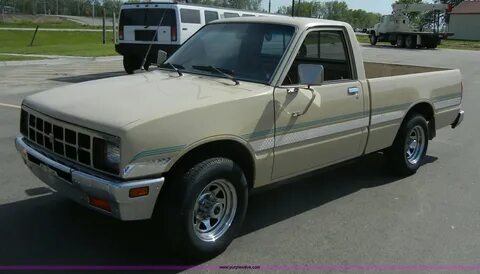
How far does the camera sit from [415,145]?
6582mm

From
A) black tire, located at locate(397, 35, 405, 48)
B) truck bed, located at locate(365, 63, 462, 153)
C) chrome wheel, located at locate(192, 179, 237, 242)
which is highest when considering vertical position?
black tire, located at locate(397, 35, 405, 48)

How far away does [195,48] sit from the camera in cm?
529

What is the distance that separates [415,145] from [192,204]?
3.80m

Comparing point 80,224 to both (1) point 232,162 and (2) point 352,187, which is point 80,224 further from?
(2) point 352,187

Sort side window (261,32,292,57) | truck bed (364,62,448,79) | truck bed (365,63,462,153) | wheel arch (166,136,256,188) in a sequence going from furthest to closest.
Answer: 1. truck bed (364,62,448,79)
2. truck bed (365,63,462,153)
3. side window (261,32,292,57)
4. wheel arch (166,136,256,188)

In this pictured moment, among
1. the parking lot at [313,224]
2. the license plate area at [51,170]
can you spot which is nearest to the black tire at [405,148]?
the parking lot at [313,224]

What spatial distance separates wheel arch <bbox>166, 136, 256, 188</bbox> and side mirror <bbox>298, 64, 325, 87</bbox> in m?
0.82

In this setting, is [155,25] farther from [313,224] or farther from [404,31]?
[404,31]

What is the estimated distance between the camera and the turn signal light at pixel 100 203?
11.5ft

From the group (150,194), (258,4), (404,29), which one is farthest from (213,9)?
(258,4)

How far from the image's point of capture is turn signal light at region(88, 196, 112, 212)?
3.52m

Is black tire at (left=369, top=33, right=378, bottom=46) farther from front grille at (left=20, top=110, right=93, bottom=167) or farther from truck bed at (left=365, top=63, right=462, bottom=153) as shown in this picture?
front grille at (left=20, top=110, right=93, bottom=167)

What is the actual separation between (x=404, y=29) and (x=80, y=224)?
43913 mm

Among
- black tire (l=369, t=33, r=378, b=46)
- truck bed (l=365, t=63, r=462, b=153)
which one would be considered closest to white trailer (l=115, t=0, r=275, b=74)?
truck bed (l=365, t=63, r=462, b=153)
